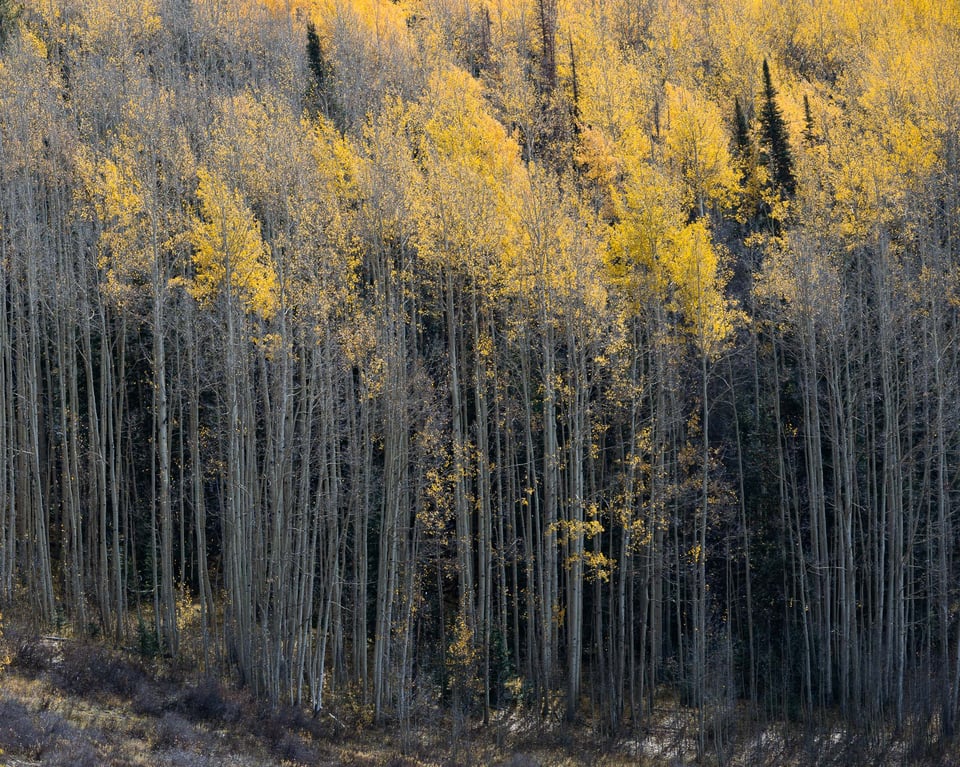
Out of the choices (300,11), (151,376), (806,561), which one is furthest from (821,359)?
(300,11)

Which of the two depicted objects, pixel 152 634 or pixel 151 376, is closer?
pixel 152 634

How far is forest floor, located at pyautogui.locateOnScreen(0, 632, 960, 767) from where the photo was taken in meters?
12.7

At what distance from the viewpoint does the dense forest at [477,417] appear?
19125 mm

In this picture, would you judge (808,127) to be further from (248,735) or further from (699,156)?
(248,735)

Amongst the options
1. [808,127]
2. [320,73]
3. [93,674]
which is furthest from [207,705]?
[320,73]

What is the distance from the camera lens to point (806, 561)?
918 inches

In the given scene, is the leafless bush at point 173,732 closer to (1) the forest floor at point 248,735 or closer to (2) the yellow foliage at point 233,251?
(1) the forest floor at point 248,735

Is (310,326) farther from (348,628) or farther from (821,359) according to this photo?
(821,359)

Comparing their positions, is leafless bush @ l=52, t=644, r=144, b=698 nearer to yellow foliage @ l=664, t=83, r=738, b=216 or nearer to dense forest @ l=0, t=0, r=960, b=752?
dense forest @ l=0, t=0, r=960, b=752

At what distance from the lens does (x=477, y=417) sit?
2041cm

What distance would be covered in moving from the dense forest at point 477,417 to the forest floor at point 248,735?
62 cm

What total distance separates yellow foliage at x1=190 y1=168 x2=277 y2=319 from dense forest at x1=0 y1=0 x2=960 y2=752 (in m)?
0.08

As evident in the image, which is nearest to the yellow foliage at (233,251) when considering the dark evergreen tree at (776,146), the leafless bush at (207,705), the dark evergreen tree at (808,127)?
the leafless bush at (207,705)

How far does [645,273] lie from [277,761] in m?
12.7
